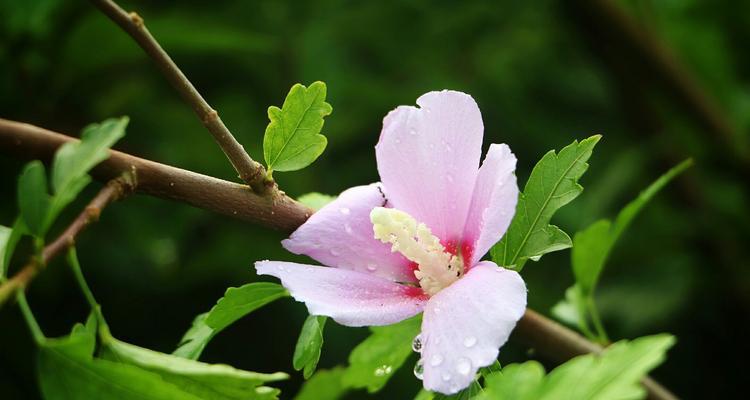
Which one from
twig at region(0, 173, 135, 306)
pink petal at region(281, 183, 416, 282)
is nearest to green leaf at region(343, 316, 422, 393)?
pink petal at region(281, 183, 416, 282)

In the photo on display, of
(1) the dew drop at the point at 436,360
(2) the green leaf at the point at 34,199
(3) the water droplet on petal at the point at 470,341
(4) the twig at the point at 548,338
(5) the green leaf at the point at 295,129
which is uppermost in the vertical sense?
(2) the green leaf at the point at 34,199

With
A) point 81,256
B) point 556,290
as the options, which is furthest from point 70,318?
point 556,290

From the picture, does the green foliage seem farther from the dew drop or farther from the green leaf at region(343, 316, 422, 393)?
the green leaf at region(343, 316, 422, 393)

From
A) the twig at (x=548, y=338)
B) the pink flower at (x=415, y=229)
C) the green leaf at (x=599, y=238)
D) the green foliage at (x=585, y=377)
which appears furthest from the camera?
the green leaf at (x=599, y=238)

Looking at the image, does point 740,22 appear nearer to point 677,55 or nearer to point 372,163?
point 677,55

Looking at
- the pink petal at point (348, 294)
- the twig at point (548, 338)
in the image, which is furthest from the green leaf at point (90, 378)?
the twig at point (548, 338)

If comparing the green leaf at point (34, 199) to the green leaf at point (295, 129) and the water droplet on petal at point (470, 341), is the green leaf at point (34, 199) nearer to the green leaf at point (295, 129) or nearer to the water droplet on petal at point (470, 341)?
the green leaf at point (295, 129)
